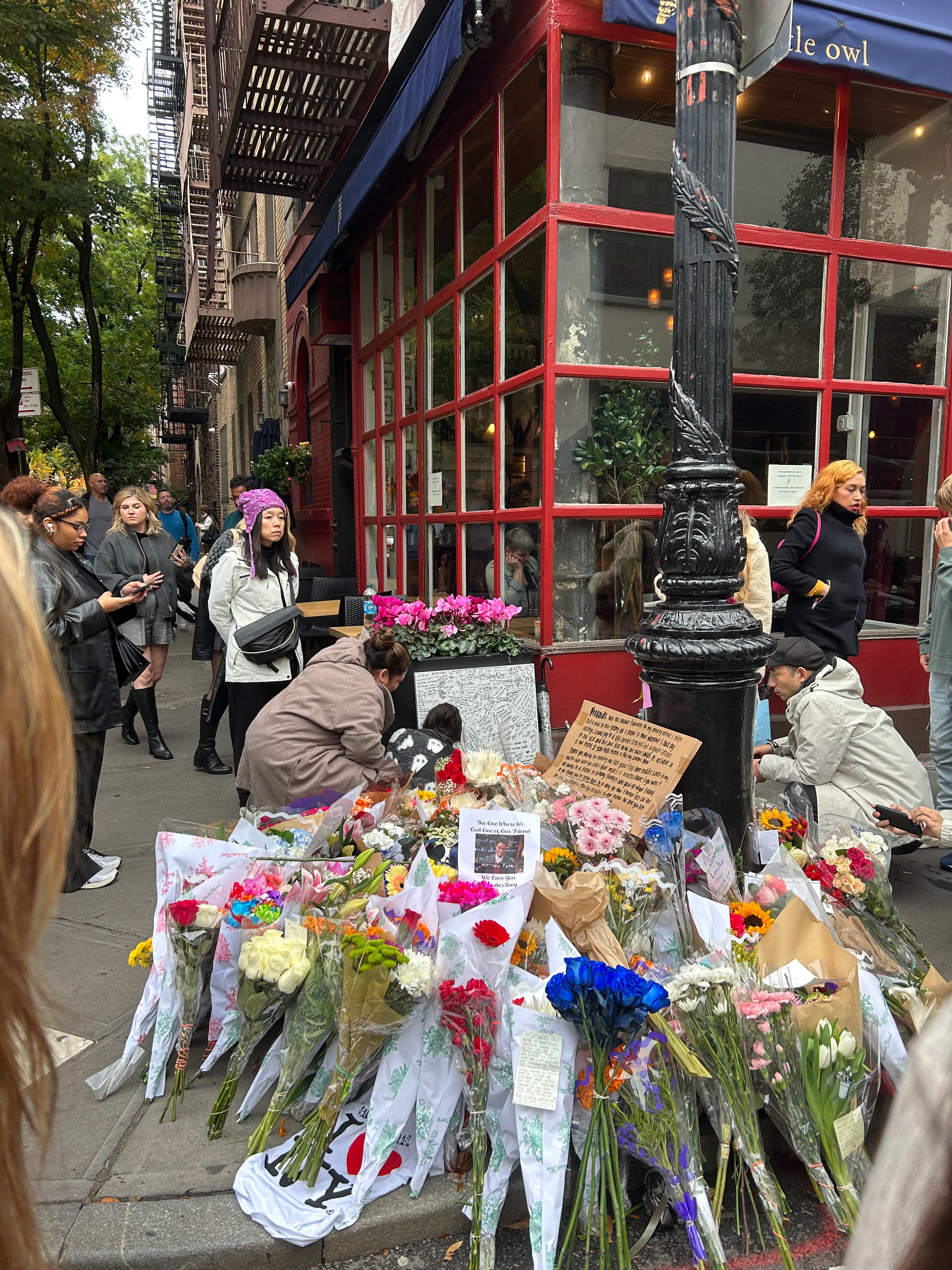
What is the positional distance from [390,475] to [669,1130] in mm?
8422

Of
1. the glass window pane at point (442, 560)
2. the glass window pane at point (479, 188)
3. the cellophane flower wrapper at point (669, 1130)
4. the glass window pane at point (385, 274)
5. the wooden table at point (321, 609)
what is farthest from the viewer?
the glass window pane at point (385, 274)

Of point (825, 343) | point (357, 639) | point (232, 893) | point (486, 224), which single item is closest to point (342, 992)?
point (232, 893)

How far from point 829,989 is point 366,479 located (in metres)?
9.30

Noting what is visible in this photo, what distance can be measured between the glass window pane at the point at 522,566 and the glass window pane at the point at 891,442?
232cm

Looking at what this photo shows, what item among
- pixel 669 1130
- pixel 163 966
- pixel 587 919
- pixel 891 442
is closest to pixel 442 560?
pixel 891 442

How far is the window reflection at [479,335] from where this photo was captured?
668 centimetres

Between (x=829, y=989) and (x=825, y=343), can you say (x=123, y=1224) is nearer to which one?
(x=829, y=989)

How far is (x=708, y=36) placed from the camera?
Answer: 118 inches

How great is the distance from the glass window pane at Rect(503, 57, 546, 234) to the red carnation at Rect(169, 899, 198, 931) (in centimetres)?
481

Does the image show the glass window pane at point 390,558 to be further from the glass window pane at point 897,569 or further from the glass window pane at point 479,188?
the glass window pane at point 897,569

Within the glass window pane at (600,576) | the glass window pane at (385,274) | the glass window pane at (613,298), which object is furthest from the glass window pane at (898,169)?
the glass window pane at (385,274)

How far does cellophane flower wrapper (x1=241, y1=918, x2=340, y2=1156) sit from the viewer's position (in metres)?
2.30

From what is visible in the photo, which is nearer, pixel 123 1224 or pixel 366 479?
pixel 123 1224

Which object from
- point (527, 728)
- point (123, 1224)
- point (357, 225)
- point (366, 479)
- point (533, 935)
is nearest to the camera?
point (123, 1224)
